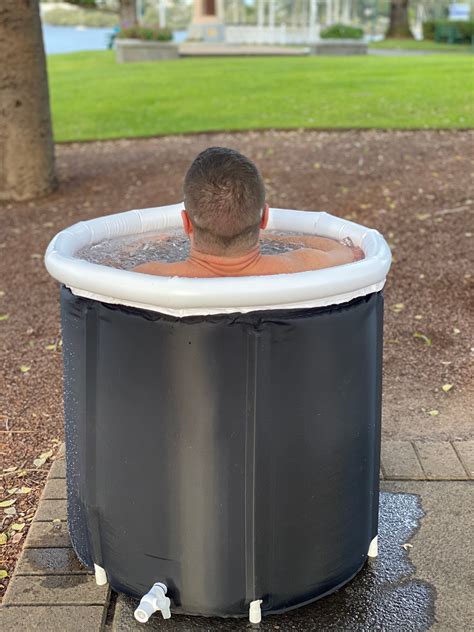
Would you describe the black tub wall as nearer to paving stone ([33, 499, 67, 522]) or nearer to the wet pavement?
the wet pavement

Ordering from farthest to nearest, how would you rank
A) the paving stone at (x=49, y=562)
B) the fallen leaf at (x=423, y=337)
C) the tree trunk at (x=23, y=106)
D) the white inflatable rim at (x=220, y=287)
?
1. the tree trunk at (x=23, y=106)
2. the fallen leaf at (x=423, y=337)
3. the paving stone at (x=49, y=562)
4. the white inflatable rim at (x=220, y=287)

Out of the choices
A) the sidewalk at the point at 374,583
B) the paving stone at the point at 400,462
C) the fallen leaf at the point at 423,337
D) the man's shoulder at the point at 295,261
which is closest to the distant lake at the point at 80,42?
the fallen leaf at the point at 423,337

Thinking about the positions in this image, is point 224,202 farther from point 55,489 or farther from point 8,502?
point 8,502

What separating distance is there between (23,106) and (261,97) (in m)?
7.76

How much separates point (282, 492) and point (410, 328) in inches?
111

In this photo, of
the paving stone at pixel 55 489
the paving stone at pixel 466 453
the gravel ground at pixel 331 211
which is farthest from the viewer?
the gravel ground at pixel 331 211

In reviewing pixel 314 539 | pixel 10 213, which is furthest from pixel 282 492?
pixel 10 213

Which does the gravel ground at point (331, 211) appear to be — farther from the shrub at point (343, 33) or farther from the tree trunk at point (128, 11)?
the tree trunk at point (128, 11)

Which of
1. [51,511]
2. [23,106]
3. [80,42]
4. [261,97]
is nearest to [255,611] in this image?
[51,511]

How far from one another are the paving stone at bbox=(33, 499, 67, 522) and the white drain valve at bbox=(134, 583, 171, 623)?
72cm

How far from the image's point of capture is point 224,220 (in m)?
2.19

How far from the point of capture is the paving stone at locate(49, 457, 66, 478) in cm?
321

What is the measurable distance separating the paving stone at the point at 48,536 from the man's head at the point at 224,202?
1212 mm

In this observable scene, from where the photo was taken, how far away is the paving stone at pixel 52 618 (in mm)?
2371
